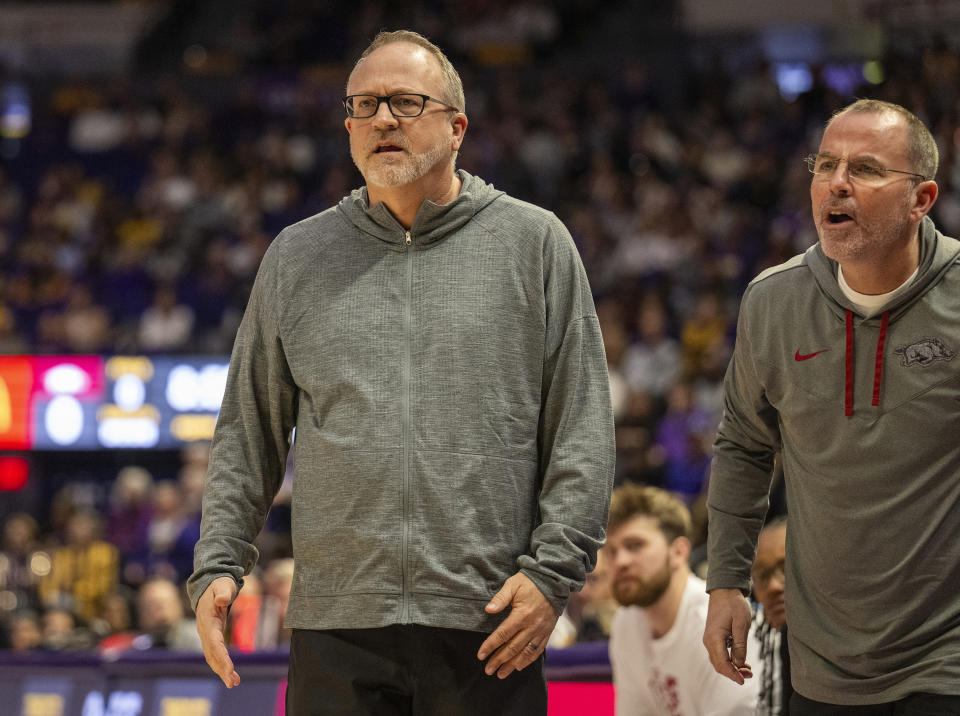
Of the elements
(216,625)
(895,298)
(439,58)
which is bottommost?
(216,625)

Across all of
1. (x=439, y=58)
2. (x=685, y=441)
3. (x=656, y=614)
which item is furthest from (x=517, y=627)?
(x=685, y=441)

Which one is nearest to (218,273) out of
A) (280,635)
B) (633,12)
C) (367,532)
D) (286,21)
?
(286,21)

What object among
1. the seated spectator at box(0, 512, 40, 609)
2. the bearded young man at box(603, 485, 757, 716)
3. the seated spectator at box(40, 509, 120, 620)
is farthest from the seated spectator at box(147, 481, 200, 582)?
the bearded young man at box(603, 485, 757, 716)

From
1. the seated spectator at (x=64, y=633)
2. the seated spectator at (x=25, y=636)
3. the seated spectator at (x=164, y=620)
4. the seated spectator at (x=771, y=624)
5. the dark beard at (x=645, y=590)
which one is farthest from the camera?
the seated spectator at (x=25, y=636)

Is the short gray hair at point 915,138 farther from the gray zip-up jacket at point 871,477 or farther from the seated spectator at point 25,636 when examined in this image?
the seated spectator at point 25,636

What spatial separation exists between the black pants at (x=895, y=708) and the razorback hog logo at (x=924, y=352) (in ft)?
2.15

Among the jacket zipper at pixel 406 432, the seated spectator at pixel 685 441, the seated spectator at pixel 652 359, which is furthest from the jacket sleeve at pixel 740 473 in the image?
the seated spectator at pixel 652 359

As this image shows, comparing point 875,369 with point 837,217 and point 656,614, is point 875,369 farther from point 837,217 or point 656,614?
point 656,614

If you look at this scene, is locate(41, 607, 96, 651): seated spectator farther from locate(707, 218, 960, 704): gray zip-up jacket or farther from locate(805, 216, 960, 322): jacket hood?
locate(805, 216, 960, 322): jacket hood

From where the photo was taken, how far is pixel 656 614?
14.8ft

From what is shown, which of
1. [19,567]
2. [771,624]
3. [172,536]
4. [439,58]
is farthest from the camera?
[172,536]

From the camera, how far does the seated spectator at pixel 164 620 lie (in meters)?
7.06

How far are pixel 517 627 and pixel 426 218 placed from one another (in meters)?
0.88

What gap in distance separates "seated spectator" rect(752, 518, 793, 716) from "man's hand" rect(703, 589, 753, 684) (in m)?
0.80
